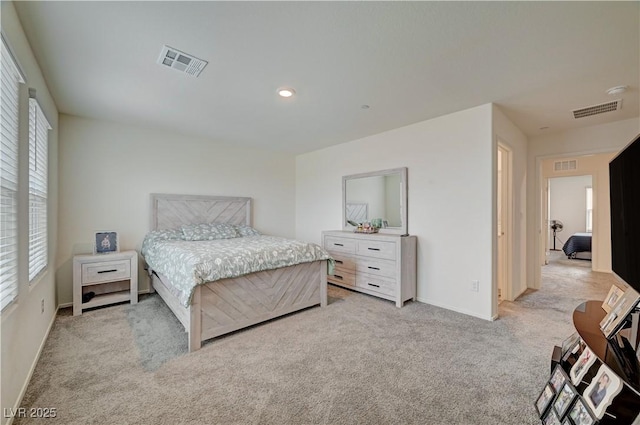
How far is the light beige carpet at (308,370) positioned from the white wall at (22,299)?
159mm

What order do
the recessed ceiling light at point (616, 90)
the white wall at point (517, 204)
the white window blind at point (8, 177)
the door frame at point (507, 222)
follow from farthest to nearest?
the door frame at point (507, 222)
the white wall at point (517, 204)
the recessed ceiling light at point (616, 90)
the white window blind at point (8, 177)

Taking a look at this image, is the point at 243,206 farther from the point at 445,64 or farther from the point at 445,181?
the point at 445,64

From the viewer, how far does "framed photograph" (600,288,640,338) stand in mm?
1135

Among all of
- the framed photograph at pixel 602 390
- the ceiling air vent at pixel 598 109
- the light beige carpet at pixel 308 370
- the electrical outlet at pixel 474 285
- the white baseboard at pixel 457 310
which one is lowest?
the light beige carpet at pixel 308 370

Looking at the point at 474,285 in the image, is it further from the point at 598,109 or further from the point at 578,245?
the point at 578,245

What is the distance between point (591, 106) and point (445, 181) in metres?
1.67

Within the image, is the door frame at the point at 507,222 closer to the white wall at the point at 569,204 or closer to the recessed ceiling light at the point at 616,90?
the recessed ceiling light at the point at 616,90

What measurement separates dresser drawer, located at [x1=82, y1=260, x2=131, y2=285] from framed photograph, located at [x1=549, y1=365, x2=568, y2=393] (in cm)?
398

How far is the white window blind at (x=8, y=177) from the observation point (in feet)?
5.02

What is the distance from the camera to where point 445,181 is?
334 cm

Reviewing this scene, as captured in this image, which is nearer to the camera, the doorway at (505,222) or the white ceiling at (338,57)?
the white ceiling at (338,57)

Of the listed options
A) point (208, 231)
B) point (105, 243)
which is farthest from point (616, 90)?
point (105, 243)

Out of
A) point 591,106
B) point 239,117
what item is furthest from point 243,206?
point 591,106

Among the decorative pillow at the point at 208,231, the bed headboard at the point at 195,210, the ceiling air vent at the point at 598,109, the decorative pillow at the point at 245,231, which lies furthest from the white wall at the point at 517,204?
A: the bed headboard at the point at 195,210
